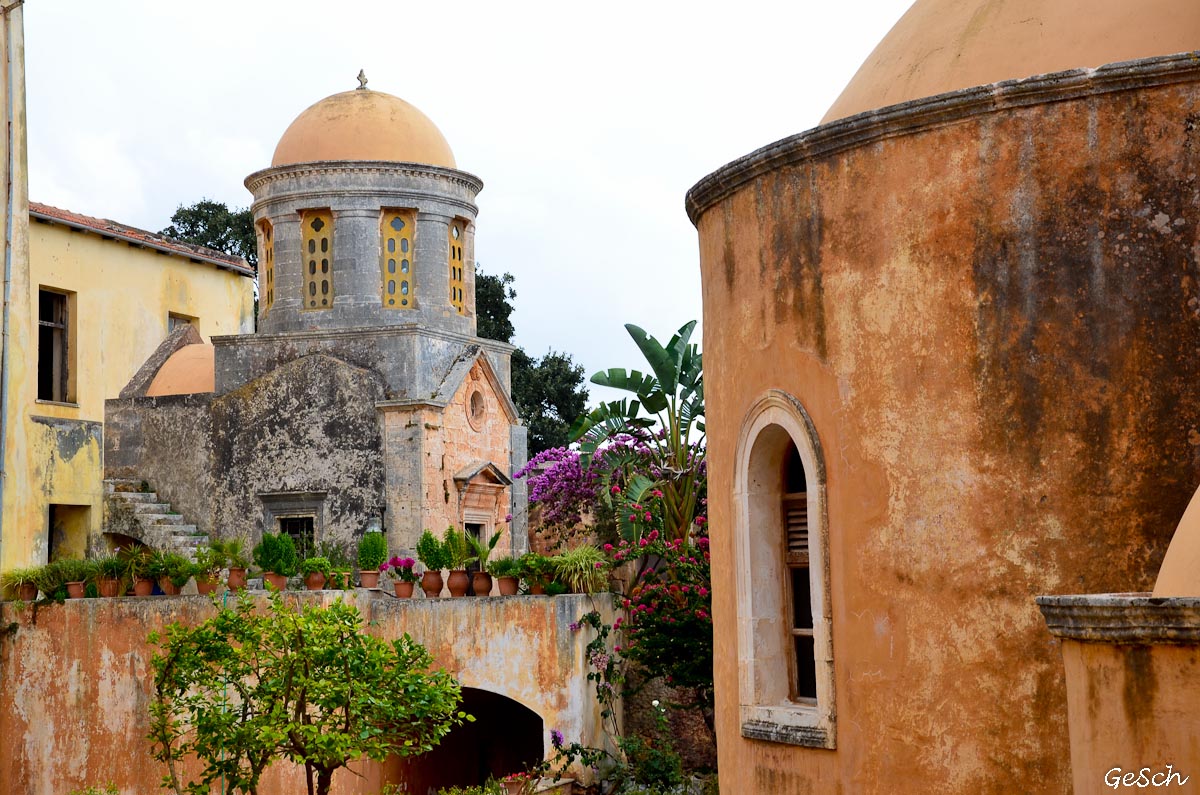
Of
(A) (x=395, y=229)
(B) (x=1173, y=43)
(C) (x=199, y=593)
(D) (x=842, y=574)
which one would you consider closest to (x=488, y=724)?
(C) (x=199, y=593)

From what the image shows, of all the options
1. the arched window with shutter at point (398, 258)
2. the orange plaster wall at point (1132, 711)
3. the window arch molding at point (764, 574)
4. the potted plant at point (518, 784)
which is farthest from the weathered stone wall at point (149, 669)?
the orange plaster wall at point (1132, 711)

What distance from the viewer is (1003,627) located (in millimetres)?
7020

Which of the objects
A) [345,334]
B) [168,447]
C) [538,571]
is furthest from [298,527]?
[538,571]

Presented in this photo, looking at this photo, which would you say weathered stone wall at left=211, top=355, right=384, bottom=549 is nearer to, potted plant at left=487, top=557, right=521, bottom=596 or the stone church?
the stone church

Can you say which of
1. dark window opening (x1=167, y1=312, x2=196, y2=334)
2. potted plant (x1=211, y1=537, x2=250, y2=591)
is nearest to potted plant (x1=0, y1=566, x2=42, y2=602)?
potted plant (x1=211, y1=537, x2=250, y2=591)

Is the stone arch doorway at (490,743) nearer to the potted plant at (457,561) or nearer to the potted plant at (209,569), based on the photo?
the potted plant at (457,561)

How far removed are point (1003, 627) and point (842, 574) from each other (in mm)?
942

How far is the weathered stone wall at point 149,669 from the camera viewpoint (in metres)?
15.9

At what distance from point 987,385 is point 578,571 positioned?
9861mm

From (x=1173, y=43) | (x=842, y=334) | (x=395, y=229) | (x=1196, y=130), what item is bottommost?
(x=842, y=334)

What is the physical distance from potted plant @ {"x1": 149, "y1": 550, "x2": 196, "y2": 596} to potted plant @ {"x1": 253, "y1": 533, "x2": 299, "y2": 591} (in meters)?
0.76

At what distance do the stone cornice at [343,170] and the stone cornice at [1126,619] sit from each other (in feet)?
53.7

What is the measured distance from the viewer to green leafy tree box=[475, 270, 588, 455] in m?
34.9

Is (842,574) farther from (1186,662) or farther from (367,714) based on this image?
(367,714)
